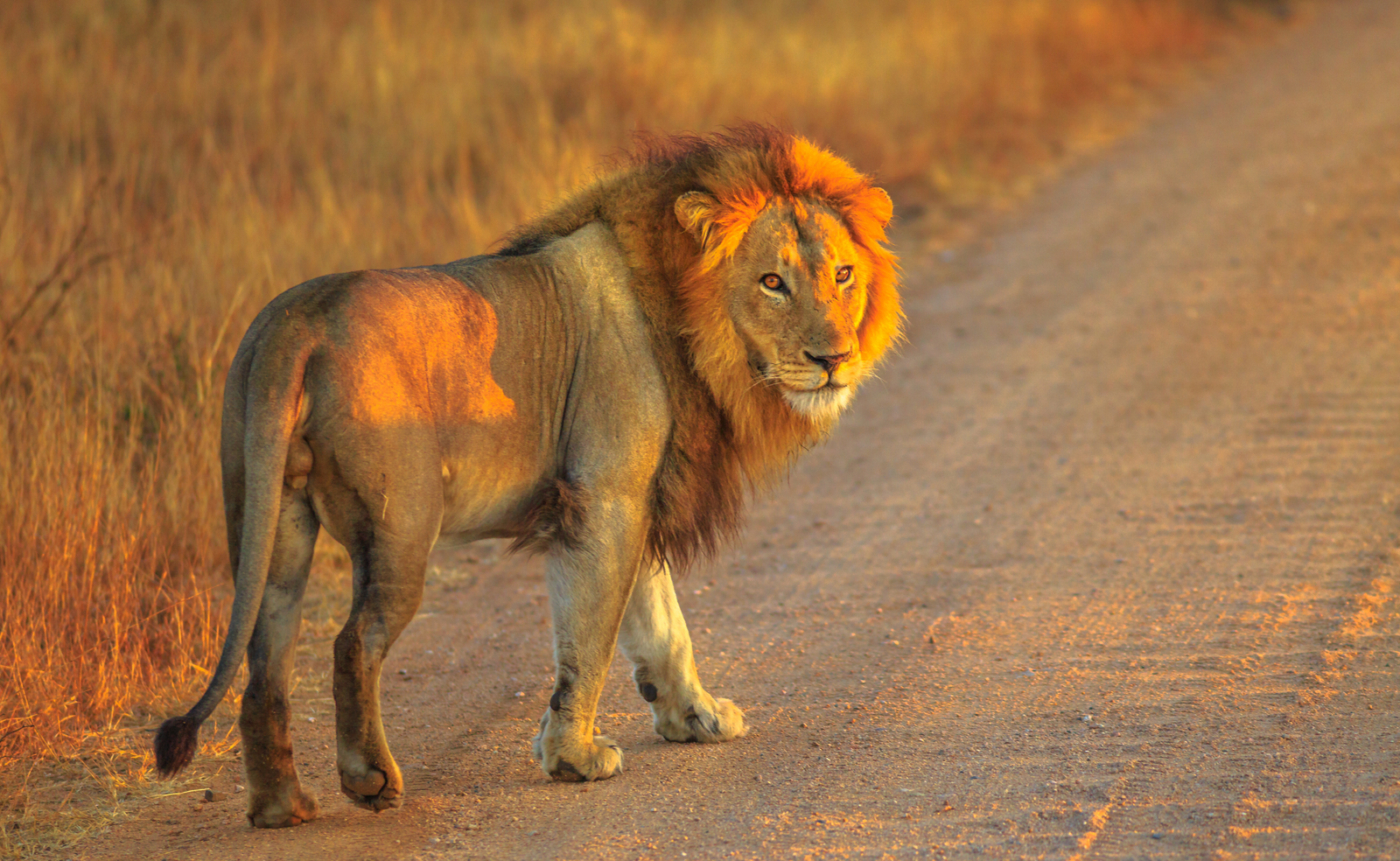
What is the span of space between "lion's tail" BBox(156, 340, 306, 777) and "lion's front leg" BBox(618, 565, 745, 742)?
3.89 feet

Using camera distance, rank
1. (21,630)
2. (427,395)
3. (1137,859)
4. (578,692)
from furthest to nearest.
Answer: (21,630) → (578,692) → (427,395) → (1137,859)

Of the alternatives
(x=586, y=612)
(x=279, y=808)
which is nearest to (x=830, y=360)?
(x=586, y=612)

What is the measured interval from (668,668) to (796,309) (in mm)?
1129

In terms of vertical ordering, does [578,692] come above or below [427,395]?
below

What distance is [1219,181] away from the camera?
38.2 feet

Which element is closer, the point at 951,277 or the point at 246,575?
the point at 246,575

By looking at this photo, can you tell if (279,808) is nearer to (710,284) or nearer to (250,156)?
(710,284)

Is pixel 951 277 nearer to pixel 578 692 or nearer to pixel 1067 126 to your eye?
pixel 1067 126

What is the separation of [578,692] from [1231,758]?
1778 mm

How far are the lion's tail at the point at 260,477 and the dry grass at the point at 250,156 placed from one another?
1.07m

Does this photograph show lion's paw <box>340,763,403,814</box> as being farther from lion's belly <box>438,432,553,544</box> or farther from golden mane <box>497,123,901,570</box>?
golden mane <box>497,123,901,570</box>

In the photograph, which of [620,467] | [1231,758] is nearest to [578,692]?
[620,467]

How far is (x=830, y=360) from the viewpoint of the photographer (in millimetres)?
4027

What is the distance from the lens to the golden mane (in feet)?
13.3
